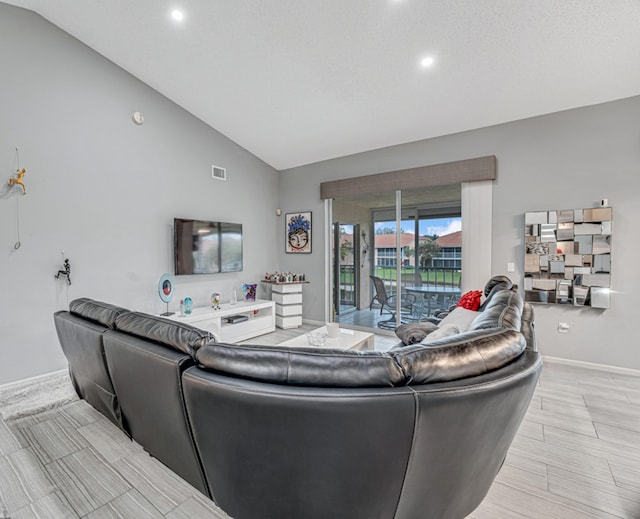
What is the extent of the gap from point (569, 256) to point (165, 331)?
3998mm

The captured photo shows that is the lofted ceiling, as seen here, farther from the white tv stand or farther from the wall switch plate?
the white tv stand

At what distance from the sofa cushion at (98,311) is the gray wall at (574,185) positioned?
3955mm

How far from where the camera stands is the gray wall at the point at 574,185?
3.09 metres

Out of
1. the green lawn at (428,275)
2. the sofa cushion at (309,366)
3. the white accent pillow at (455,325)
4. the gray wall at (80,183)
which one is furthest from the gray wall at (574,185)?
the gray wall at (80,183)

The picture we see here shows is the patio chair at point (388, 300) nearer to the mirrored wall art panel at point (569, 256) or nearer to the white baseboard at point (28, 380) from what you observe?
the mirrored wall art panel at point (569, 256)

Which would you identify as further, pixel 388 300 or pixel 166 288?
pixel 388 300

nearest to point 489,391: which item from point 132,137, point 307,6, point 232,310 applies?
point 307,6

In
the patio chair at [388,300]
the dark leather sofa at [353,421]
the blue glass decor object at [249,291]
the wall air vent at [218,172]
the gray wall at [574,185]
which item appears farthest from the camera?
the blue glass decor object at [249,291]

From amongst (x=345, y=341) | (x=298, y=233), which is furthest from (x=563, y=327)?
(x=298, y=233)

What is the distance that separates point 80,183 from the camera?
3291mm

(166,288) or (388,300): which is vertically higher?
(166,288)

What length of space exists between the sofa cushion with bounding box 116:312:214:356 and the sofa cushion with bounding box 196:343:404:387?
0.21 m

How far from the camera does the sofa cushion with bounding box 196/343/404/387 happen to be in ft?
3.28

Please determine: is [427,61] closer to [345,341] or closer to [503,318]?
[503,318]
